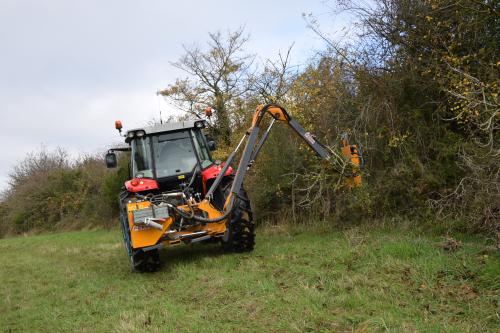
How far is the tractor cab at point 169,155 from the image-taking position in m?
6.37

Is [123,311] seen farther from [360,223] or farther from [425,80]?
[425,80]

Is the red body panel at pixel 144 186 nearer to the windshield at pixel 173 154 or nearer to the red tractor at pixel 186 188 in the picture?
the red tractor at pixel 186 188

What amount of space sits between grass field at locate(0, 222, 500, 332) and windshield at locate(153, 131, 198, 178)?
153 cm

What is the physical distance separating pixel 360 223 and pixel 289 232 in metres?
1.45

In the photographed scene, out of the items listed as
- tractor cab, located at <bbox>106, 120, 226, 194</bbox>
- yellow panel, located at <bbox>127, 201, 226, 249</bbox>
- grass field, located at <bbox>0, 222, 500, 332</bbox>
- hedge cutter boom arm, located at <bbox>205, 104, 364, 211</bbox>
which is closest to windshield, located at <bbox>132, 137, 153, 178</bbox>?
tractor cab, located at <bbox>106, 120, 226, 194</bbox>

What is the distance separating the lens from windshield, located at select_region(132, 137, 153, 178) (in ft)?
21.1

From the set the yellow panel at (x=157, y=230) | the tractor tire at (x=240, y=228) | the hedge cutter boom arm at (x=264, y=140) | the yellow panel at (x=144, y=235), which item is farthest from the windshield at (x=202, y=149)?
the yellow panel at (x=144, y=235)

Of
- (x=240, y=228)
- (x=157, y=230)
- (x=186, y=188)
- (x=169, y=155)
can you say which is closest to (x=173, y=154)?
(x=169, y=155)

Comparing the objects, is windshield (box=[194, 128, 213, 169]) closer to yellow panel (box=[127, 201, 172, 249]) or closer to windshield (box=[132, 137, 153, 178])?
windshield (box=[132, 137, 153, 178])

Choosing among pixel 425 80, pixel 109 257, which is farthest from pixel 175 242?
pixel 425 80

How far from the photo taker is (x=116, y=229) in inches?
587

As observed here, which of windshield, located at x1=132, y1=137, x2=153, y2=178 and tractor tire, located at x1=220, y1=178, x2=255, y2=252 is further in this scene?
windshield, located at x1=132, y1=137, x2=153, y2=178

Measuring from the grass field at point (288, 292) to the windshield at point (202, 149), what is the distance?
5.30 feet

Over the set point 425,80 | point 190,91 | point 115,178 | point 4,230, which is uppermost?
point 190,91
